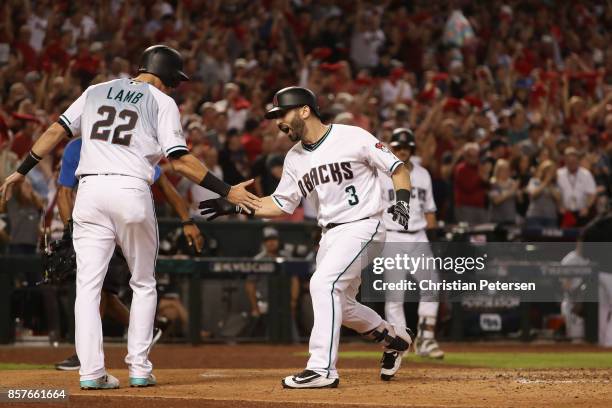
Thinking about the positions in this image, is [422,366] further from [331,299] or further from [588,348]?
[588,348]

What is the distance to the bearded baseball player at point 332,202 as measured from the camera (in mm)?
7961

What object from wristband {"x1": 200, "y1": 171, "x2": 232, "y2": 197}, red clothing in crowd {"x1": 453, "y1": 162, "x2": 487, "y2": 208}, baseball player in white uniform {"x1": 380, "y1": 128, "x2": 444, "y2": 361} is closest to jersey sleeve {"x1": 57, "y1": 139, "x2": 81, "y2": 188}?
wristband {"x1": 200, "y1": 171, "x2": 232, "y2": 197}

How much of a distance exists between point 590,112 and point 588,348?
7169 millimetres

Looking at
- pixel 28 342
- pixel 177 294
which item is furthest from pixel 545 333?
pixel 28 342

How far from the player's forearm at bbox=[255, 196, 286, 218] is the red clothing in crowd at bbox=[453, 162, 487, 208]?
25.8 ft

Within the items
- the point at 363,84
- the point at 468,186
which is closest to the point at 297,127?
the point at 468,186

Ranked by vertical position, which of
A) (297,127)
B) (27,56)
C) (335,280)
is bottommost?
(335,280)

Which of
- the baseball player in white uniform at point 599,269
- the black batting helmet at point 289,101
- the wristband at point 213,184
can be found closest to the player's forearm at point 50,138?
the wristband at point 213,184

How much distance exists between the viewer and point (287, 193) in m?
8.48

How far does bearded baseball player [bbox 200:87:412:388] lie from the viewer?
796 centimetres

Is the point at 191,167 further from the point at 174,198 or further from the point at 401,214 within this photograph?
the point at 401,214

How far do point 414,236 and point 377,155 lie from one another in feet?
12.5

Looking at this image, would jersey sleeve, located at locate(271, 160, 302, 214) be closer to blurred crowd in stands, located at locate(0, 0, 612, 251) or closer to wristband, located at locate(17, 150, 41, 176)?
wristband, located at locate(17, 150, 41, 176)

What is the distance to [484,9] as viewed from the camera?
2461 cm
